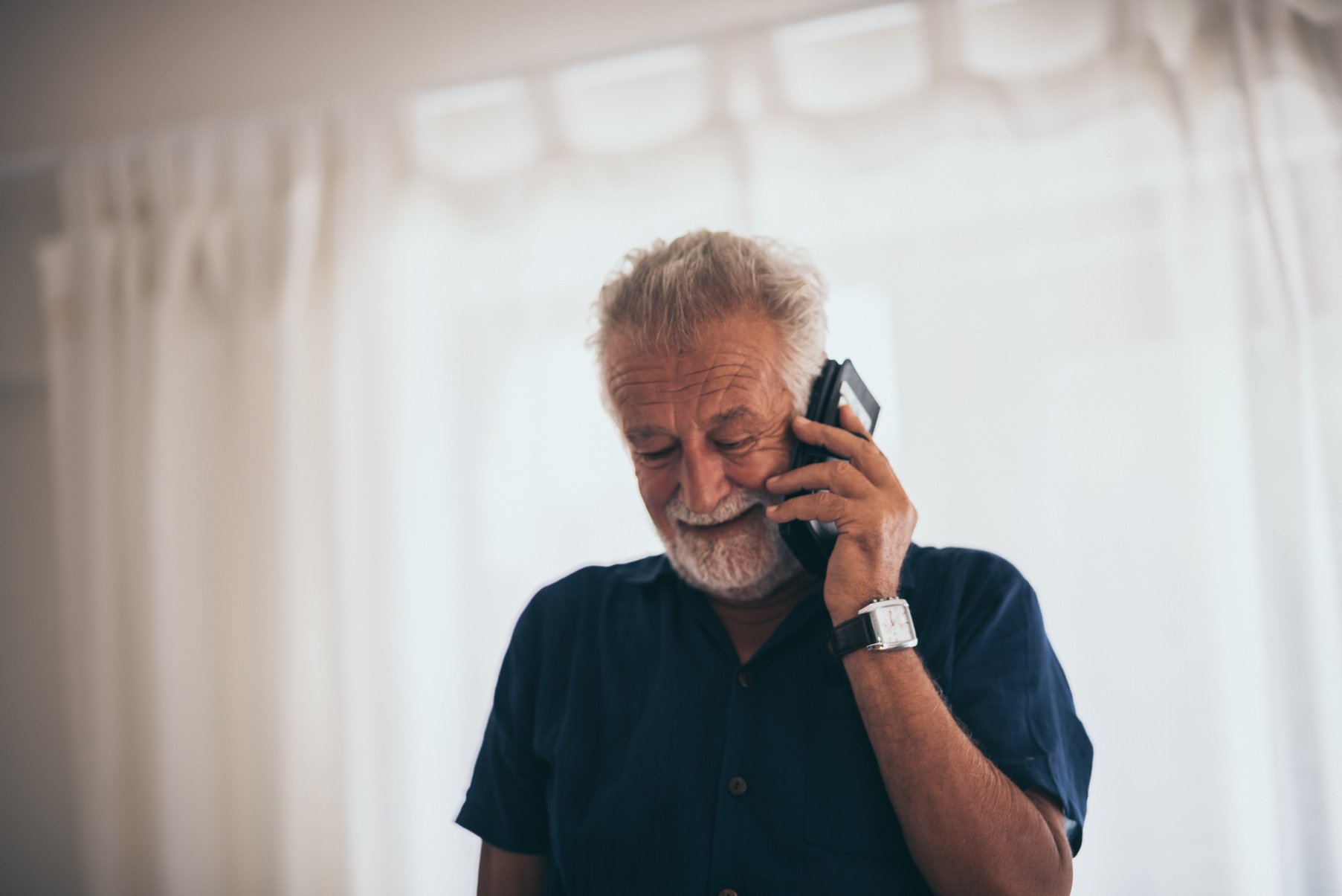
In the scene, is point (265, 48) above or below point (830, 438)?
above

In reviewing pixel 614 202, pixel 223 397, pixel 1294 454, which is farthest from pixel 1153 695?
pixel 223 397

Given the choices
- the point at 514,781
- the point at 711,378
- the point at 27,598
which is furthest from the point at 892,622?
the point at 27,598

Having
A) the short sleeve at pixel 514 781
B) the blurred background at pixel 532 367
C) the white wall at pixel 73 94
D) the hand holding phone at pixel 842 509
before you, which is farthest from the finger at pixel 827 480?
the white wall at pixel 73 94

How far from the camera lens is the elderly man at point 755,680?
0.96m

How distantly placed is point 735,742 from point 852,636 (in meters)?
0.19

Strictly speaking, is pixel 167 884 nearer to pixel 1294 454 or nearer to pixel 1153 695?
pixel 1153 695

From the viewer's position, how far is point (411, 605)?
76.1 inches

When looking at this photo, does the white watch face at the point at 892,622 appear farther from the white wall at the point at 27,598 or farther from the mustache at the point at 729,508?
the white wall at the point at 27,598

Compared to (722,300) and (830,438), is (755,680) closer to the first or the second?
(830,438)

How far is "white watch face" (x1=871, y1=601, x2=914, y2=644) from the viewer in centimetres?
98

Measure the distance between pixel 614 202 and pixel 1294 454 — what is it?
4.48ft

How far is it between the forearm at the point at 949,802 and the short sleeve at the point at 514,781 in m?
0.48

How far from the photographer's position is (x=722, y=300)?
1.15 m

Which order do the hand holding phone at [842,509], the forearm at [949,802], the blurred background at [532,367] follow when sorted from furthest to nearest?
1. the blurred background at [532,367]
2. the hand holding phone at [842,509]
3. the forearm at [949,802]
